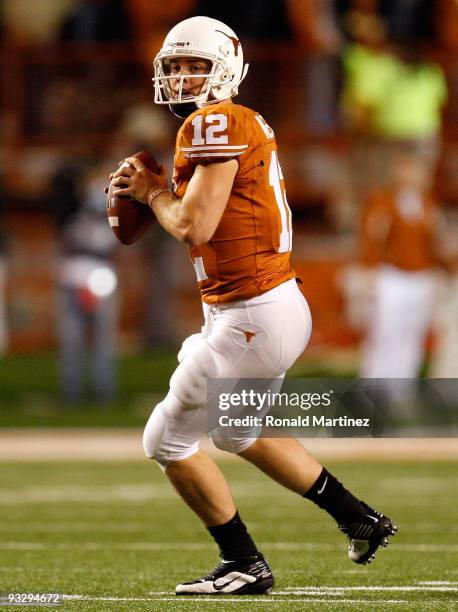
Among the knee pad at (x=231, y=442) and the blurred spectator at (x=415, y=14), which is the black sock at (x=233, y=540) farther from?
the blurred spectator at (x=415, y=14)

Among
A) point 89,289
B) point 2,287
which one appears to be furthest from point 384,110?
point 89,289

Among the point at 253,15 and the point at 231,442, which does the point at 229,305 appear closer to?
the point at 231,442

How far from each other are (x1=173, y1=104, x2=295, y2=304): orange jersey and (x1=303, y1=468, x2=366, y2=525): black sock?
2.18 ft

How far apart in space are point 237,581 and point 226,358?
727 millimetres

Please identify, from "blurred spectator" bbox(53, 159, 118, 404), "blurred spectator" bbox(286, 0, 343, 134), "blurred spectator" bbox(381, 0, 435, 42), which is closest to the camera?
"blurred spectator" bbox(53, 159, 118, 404)

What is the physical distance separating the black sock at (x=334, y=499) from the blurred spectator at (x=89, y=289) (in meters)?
6.51

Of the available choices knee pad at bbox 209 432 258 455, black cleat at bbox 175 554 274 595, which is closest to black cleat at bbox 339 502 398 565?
black cleat at bbox 175 554 274 595

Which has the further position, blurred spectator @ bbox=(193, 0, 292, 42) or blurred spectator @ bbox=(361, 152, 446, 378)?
blurred spectator @ bbox=(193, 0, 292, 42)

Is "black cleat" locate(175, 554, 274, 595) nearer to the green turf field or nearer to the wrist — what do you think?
the green turf field

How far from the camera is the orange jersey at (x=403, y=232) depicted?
1063cm

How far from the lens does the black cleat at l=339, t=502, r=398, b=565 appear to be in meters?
5.00

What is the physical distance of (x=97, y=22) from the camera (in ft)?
50.5

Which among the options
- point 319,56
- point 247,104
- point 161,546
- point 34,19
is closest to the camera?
point 161,546

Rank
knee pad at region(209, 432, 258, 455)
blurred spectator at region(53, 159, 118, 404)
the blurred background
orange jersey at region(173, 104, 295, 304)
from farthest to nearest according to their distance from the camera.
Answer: the blurred background → blurred spectator at region(53, 159, 118, 404) → knee pad at region(209, 432, 258, 455) → orange jersey at region(173, 104, 295, 304)
